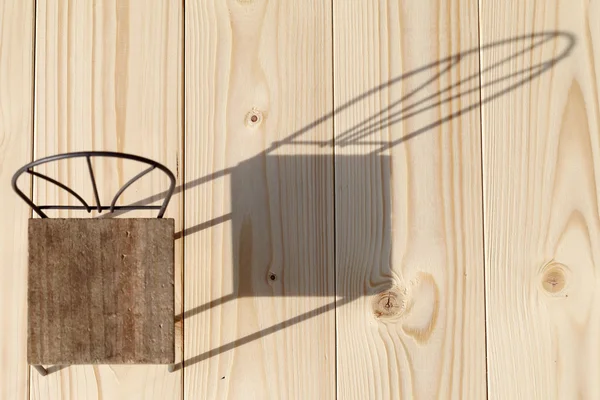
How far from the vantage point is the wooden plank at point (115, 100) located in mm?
763

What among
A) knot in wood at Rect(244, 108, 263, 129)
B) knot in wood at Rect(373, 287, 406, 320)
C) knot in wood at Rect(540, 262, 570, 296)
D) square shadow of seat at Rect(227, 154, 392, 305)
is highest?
knot in wood at Rect(244, 108, 263, 129)

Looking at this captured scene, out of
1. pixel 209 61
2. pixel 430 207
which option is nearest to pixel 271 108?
pixel 209 61

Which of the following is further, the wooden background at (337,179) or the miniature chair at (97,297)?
the wooden background at (337,179)

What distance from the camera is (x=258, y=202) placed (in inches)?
30.4

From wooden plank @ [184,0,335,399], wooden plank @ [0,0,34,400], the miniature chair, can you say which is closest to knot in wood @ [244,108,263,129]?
wooden plank @ [184,0,335,399]

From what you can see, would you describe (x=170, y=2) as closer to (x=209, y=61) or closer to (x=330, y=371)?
(x=209, y=61)

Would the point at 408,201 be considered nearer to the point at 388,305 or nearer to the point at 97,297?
the point at 388,305

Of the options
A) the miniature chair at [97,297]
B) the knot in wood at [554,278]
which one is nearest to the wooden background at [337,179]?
the knot in wood at [554,278]

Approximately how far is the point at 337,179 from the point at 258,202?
10cm

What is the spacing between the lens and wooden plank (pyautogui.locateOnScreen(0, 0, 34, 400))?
75 cm

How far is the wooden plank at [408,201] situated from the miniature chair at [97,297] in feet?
0.73

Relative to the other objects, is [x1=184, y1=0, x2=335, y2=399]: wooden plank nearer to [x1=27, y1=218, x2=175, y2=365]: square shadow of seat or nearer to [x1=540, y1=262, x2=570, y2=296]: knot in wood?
[x1=27, y1=218, x2=175, y2=365]: square shadow of seat

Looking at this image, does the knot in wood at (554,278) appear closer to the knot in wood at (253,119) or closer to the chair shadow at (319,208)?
the chair shadow at (319,208)

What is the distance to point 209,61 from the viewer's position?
78 centimetres
